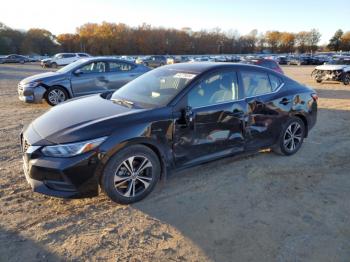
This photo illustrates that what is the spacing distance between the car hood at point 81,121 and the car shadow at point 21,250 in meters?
1.01

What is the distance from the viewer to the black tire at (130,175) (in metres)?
3.54

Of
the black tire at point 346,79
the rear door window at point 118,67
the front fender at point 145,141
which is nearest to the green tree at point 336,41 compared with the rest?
the black tire at point 346,79

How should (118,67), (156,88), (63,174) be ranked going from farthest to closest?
1. (118,67)
2. (156,88)
3. (63,174)

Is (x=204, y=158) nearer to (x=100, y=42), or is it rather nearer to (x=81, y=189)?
(x=81, y=189)

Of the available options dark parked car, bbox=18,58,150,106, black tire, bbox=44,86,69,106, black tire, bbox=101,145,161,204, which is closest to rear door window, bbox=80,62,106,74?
dark parked car, bbox=18,58,150,106

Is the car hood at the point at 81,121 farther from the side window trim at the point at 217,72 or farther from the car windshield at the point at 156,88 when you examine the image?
the side window trim at the point at 217,72

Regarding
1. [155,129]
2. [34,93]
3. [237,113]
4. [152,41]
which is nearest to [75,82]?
[34,93]

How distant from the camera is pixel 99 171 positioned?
3.46m

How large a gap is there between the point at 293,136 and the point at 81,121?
11.8ft

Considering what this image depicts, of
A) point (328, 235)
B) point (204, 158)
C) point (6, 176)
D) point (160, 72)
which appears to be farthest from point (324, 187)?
point (6, 176)

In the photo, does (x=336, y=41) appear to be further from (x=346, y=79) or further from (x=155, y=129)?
(x=155, y=129)

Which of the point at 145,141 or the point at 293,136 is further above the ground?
the point at 145,141

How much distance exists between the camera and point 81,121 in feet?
12.2

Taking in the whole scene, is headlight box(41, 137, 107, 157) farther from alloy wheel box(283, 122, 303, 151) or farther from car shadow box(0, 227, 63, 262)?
alloy wheel box(283, 122, 303, 151)
